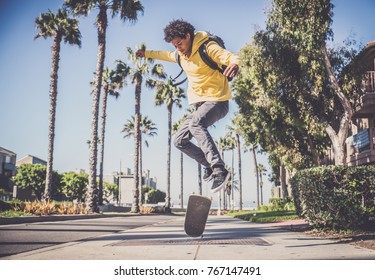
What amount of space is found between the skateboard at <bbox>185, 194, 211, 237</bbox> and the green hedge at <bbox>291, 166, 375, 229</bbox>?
3707mm

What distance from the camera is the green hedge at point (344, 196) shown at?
6316mm

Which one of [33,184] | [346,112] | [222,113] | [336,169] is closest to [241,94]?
[346,112]

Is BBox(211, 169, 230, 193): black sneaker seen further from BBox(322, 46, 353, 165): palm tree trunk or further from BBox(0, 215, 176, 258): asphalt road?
BBox(322, 46, 353, 165): palm tree trunk

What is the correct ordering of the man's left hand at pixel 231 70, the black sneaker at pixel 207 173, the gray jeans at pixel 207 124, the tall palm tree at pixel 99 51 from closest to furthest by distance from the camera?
the man's left hand at pixel 231 70, the gray jeans at pixel 207 124, the black sneaker at pixel 207 173, the tall palm tree at pixel 99 51

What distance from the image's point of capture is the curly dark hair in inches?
128

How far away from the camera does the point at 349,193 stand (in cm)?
637

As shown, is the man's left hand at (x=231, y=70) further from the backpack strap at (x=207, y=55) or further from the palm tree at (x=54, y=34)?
the palm tree at (x=54, y=34)

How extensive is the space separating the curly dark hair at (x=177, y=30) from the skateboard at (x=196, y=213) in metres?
1.63

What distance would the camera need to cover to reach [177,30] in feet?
10.7

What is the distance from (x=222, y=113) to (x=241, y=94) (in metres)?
14.3

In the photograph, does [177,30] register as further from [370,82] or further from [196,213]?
[370,82]

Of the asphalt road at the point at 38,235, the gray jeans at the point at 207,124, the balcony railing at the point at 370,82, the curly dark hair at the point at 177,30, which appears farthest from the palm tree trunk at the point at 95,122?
the gray jeans at the point at 207,124

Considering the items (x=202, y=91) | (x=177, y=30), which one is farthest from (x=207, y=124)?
(x=177, y=30)

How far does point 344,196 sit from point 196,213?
394 centimetres
